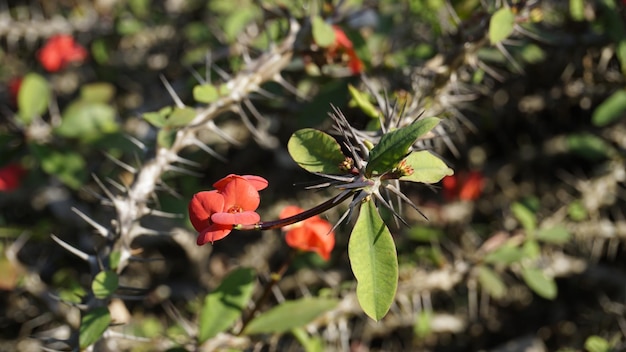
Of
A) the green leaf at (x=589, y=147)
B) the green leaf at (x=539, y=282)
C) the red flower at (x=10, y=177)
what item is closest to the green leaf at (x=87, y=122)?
the red flower at (x=10, y=177)

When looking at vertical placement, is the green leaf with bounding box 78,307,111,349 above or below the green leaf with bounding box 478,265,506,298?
above

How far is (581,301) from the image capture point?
2.24 metres

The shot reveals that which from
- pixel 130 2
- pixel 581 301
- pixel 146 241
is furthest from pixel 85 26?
pixel 581 301

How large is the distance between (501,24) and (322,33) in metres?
0.44

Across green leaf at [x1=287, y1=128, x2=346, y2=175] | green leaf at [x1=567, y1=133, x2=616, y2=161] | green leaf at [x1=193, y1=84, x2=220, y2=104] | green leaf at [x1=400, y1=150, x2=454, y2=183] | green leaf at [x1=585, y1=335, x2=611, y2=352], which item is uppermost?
green leaf at [x1=287, y1=128, x2=346, y2=175]

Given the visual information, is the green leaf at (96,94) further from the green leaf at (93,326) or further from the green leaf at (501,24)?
the green leaf at (501,24)

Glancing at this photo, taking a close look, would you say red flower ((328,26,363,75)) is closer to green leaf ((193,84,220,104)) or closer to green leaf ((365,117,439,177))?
green leaf ((193,84,220,104))

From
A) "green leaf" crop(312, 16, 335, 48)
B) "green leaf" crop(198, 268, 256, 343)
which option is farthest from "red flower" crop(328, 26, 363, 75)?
"green leaf" crop(198, 268, 256, 343)

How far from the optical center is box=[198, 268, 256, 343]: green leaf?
149 centimetres

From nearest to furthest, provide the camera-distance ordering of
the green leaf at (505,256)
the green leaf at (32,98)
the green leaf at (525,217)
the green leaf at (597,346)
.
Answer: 1. the green leaf at (597,346)
2. the green leaf at (505,256)
3. the green leaf at (525,217)
4. the green leaf at (32,98)

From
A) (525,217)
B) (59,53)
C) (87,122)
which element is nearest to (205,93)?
(87,122)

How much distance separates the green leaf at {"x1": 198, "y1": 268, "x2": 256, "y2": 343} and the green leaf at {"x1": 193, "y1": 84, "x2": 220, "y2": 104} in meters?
0.43

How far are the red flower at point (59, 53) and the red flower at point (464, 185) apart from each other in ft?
4.98

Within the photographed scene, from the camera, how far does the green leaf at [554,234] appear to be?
192cm
